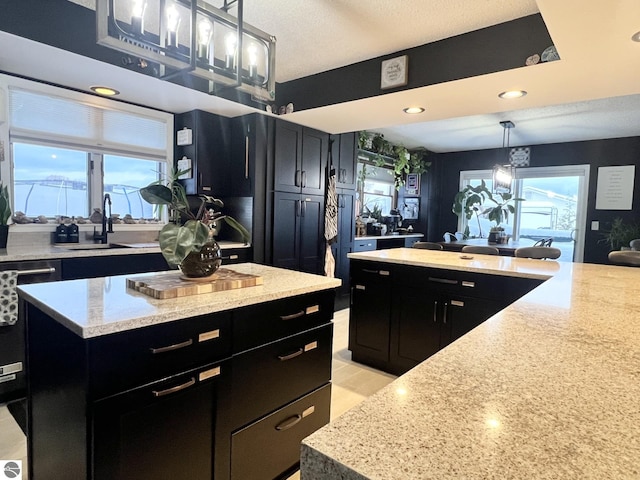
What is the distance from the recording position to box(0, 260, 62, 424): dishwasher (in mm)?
2367

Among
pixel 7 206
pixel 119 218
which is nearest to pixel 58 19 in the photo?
pixel 7 206

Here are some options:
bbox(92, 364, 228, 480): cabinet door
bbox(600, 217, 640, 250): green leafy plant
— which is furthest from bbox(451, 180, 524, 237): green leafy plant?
bbox(92, 364, 228, 480): cabinet door

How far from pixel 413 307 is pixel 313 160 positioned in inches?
89.6

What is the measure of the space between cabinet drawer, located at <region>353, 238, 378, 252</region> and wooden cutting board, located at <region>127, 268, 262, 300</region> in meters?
3.44

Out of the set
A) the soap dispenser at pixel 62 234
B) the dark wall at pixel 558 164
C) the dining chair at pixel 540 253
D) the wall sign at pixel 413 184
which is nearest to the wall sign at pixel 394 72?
the dining chair at pixel 540 253

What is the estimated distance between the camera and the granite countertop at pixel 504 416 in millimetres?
482

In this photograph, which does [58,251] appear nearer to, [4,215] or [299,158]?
[4,215]

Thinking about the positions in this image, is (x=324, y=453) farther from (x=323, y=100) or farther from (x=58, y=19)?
(x=323, y=100)

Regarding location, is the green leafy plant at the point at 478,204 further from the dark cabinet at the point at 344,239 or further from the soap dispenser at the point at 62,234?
the soap dispenser at the point at 62,234

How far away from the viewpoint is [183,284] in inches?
62.1

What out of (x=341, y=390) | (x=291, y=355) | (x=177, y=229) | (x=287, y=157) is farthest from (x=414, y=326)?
(x=287, y=157)

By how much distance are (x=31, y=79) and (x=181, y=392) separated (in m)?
3.08

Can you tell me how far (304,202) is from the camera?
4.31m

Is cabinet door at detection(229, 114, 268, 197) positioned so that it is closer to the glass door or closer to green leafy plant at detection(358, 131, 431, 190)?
green leafy plant at detection(358, 131, 431, 190)
